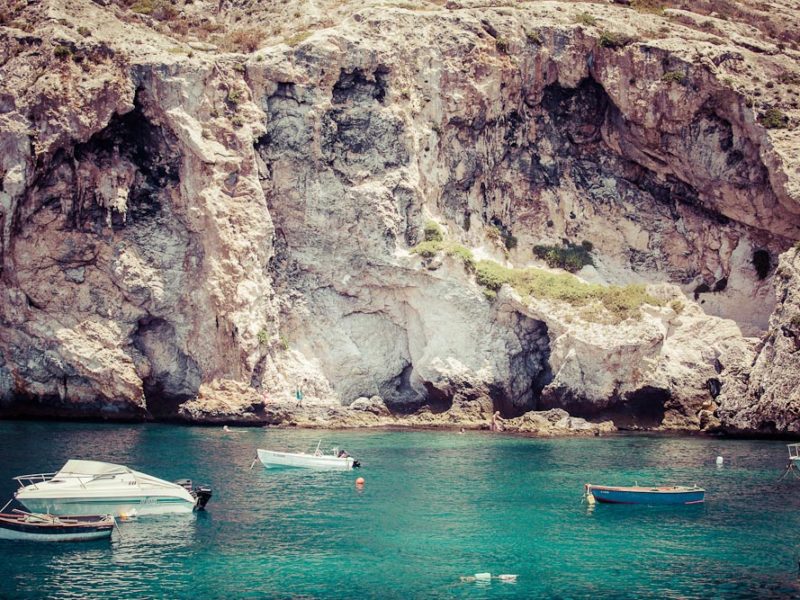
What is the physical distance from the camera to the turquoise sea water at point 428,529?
28.8m

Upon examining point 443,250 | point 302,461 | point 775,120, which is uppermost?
point 775,120

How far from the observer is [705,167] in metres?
70.2

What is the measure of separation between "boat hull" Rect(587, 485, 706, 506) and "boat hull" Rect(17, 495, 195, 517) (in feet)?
57.7

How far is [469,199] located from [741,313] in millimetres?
21997

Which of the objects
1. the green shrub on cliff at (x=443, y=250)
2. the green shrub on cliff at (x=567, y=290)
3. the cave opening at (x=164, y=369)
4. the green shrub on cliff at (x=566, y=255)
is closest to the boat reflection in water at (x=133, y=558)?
the cave opening at (x=164, y=369)

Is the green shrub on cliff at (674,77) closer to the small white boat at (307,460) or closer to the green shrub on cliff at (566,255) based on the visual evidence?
the green shrub on cliff at (566,255)

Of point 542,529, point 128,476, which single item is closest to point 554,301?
point 542,529

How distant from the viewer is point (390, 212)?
69312 millimetres

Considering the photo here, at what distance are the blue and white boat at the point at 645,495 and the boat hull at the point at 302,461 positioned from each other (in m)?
13.3

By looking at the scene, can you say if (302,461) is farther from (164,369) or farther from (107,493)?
(164,369)

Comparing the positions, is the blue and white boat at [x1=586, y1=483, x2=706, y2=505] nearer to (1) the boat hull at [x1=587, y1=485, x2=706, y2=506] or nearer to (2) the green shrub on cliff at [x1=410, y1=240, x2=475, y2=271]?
(1) the boat hull at [x1=587, y1=485, x2=706, y2=506]

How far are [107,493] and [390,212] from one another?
36.0 meters

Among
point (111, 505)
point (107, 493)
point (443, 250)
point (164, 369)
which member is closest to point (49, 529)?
point (107, 493)

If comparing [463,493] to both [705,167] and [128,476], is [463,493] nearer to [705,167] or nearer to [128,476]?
[128,476]
